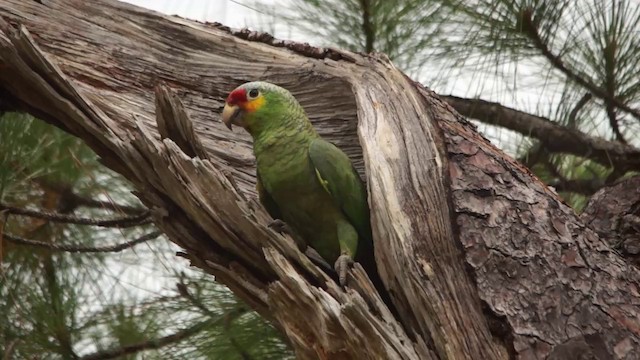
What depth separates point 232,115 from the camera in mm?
1291

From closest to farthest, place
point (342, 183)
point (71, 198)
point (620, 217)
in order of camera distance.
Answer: point (342, 183)
point (620, 217)
point (71, 198)

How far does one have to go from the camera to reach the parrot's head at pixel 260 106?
128 centimetres

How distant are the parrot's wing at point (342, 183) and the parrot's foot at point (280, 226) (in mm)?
79

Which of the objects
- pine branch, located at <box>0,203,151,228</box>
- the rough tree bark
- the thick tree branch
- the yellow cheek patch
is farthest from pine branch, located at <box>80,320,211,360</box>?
the thick tree branch

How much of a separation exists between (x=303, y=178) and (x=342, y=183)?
0.06m

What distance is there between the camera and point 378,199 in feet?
3.58

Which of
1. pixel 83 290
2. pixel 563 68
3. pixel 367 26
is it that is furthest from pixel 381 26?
pixel 83 290

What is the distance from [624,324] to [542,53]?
0.84 meters

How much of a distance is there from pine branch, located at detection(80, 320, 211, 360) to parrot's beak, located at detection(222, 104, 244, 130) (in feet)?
2.12

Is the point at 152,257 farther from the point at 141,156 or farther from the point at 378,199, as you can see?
the point at 378,199

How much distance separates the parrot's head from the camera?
1280 mm

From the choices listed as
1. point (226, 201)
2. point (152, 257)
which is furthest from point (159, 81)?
point (152, 257)

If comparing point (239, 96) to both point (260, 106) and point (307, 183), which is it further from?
point (307, 183)

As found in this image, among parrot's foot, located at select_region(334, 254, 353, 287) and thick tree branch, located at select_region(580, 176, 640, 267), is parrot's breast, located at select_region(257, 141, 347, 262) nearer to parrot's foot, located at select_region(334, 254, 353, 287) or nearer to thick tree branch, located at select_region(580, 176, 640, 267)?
parrot's foot, located at select_region(334, 254, 353, 287)
